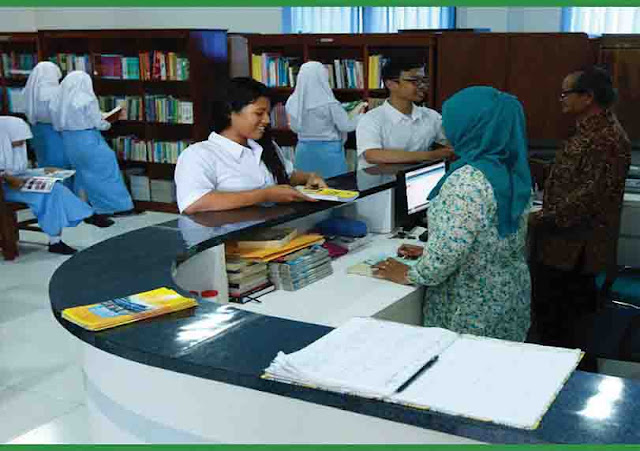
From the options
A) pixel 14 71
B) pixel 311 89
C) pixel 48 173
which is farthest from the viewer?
pixel 14 71

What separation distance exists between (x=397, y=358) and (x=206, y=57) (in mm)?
6718

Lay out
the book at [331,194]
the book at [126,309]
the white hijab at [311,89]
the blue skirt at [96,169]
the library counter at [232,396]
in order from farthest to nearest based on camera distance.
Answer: the blue skirt at [96,169] → the white hijab at [311,89] → the book at [331,194] → the book at [126,309] → the library counter at [232,396]

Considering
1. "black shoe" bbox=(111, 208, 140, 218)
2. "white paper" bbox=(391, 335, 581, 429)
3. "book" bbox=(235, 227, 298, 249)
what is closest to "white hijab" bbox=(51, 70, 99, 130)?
"black shoe" bbox=(111, 208, 140, 218)

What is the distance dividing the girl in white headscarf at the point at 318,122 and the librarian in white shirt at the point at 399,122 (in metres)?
1.98

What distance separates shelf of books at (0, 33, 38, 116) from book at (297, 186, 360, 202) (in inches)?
275

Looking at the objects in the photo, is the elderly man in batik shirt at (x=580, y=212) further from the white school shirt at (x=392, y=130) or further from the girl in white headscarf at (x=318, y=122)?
the girl in white headscarf at (x=318, y=122)

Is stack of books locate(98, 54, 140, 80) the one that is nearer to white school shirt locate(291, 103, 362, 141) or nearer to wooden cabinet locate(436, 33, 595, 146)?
white school shirt locate(291, 103, 362, 141)

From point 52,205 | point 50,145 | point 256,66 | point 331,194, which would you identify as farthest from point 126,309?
point 50,145

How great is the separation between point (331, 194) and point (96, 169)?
5.17m

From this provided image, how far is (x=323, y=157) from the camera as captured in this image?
6.63 metres

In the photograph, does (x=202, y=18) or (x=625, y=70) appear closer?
(x=625, y=70)

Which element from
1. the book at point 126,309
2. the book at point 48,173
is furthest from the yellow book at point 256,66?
the book at point 126,309

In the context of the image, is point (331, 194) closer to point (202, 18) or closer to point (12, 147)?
point (12, 147)

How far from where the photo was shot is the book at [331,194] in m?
3.22
